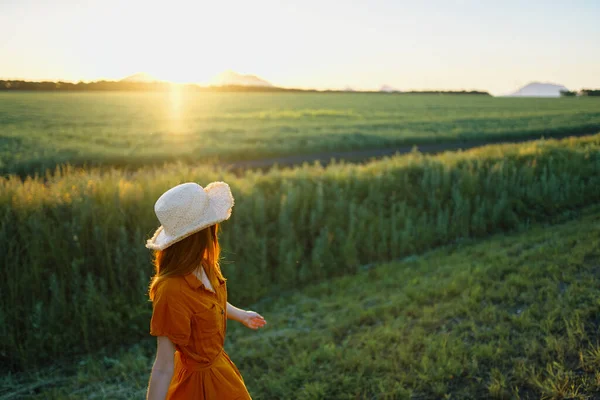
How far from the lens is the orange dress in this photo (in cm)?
238

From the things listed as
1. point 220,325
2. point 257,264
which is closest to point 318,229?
point 257,264

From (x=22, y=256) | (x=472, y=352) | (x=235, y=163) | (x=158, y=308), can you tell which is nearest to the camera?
(x=158, y=308)

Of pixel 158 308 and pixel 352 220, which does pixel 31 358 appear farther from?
pixel 352 220

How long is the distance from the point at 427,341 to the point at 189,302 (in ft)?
9.91

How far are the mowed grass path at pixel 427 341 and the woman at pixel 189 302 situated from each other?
1.97 metres

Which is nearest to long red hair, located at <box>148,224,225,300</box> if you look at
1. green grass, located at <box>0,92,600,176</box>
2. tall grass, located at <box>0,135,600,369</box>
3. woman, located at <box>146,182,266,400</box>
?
woman, located at <box>146,182,266,400</box>

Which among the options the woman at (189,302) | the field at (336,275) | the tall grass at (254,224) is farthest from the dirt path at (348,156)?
the woman at (189,302)

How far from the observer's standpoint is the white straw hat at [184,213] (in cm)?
237

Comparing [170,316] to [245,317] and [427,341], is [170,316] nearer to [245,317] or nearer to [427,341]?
[245,317]

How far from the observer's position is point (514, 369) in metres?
4.14

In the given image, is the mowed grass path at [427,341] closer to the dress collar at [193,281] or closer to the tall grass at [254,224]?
the tall grass at [254,224]

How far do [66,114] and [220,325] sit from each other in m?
5.50

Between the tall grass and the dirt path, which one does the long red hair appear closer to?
the tall grass

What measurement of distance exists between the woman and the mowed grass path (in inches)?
77.7
